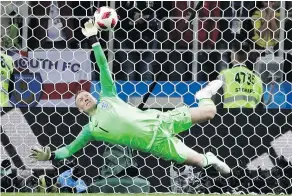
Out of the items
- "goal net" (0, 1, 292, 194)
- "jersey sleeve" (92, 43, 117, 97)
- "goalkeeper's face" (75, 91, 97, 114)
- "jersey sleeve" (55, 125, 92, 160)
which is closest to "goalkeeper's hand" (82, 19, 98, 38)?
"jersey sleeve" (92, 43, 117, 97)

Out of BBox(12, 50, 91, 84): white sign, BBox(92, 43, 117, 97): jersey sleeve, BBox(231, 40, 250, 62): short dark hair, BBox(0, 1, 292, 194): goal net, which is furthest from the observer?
BBox(12, 50, 91, 84): white sign

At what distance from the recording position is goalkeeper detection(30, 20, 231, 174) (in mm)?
7734

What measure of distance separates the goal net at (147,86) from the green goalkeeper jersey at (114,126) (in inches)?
27.3

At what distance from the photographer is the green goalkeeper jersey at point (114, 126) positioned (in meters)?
7.73

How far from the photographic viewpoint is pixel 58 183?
875cm

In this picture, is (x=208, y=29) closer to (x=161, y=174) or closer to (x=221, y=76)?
(x=221, y=76)

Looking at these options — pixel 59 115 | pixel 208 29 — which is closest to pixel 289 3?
pixel 208 29

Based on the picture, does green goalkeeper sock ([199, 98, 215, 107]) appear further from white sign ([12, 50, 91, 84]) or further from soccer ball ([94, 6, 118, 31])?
white sign ([12, 50, 91, 84])

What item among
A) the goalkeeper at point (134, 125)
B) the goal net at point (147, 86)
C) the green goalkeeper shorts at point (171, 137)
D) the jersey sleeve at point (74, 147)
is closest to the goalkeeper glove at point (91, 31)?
the goalkeeper at point (134, 125)

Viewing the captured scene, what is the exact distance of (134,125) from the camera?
777 centimetres

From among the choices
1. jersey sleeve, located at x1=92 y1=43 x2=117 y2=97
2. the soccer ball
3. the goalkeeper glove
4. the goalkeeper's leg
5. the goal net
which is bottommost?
the goal net

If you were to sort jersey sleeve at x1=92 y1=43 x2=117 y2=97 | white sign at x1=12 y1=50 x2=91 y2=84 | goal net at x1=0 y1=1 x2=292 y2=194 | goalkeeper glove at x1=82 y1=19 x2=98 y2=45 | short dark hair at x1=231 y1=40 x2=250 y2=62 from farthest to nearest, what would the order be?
white sign at x1=12 y1=50 x2=91 y2=84 → short dark hair at x1=231 y1=40 x2=250 y2=62 → goal net at x1=0 y1=1 x2=292 y2=194 → goalkeeper glove at x1=82 y1=19 x2=98 y2=45 → jersey sleeve at x1=92 y1=43 x2=117 y2=97

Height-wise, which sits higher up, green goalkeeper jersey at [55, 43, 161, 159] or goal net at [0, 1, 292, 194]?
green goalkeeper jersey at [55, 43, 161, 159]

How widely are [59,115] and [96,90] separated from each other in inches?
37.4
